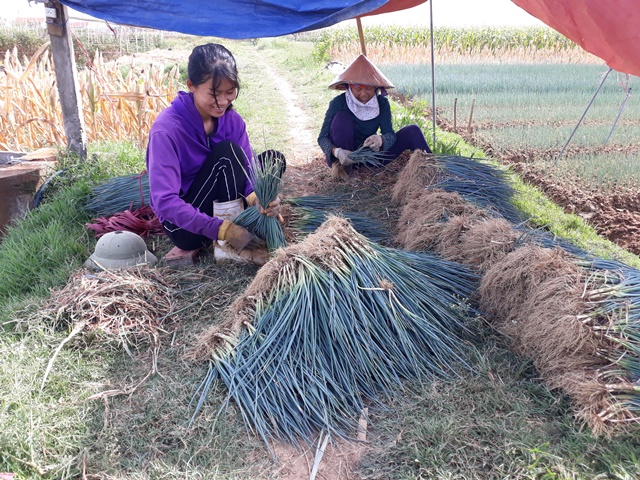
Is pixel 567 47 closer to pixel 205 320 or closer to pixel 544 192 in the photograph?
pixel 544 192

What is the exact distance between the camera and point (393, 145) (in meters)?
4.04

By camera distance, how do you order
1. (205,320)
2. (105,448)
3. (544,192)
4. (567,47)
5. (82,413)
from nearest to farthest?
(105,448) < (82,413) < (205,320) < (544,192) < (567,47)

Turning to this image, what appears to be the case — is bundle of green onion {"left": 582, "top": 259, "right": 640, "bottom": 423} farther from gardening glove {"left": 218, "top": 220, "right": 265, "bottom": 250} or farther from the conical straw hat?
the conical straw hat

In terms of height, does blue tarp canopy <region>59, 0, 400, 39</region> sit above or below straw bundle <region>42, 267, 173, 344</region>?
above

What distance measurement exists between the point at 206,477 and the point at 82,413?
547 millimetres

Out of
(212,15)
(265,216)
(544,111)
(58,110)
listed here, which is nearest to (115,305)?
(265,216)

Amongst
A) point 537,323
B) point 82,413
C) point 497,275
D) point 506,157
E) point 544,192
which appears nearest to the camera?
point 82,413

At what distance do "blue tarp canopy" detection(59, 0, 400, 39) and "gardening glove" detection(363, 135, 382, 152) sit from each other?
104 centimetres

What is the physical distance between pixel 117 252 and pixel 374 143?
2.14 m

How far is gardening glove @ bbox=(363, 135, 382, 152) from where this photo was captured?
12.6 feet

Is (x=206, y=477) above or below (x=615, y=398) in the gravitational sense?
below

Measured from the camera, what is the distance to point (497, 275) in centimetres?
208

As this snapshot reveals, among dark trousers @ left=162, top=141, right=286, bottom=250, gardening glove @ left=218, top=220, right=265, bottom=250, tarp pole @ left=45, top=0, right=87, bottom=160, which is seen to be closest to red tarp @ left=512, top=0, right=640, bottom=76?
dark trousers @ left=162, top=141, right=286, bottom=250

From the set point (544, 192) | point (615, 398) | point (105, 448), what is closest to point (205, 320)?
point (105, 448)
